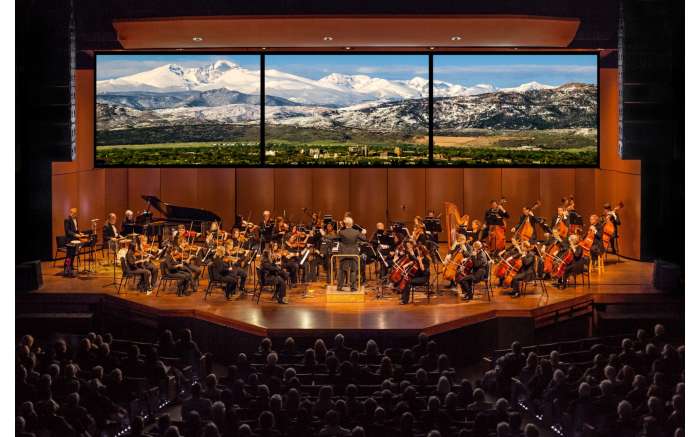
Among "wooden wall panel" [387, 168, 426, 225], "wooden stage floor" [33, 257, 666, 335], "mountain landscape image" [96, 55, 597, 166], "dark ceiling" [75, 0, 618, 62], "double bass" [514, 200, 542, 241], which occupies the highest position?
"dark ceiling" [75, 0, 618, 62]

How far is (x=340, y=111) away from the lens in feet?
71.6

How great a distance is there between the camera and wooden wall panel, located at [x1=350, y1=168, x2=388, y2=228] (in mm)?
21234

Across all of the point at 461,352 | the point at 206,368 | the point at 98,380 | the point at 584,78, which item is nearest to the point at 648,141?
the point at 461,352

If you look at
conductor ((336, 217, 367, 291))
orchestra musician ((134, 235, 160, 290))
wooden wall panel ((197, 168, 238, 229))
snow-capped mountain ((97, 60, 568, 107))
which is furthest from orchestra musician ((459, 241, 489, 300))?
wooden wall panel ((197, 168, 238, 229))

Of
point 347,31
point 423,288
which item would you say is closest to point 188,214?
point 347,31

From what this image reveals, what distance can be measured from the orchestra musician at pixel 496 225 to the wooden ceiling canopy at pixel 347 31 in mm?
2957

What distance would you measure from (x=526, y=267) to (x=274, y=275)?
3.69m

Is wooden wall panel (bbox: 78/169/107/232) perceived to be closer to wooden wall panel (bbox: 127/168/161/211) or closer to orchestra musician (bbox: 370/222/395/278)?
wooden wall panel (bbox: 127/168/161/211)

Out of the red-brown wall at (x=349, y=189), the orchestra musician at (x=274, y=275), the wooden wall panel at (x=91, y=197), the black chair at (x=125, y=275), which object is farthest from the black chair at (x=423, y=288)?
the wooden wall panel at (x=91, y=197)

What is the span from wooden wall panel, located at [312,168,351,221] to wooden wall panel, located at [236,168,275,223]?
0.84 m

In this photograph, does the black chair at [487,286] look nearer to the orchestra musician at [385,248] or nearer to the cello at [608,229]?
the orchestra musician at [385,248]

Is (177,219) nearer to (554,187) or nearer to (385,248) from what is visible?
(385,248)

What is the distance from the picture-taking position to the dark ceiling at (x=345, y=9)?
1712cm

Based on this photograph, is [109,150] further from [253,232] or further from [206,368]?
[206,368]
